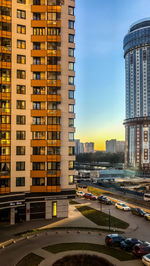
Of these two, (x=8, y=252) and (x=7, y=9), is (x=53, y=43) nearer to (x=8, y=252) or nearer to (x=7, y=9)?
(x=7, y=9)

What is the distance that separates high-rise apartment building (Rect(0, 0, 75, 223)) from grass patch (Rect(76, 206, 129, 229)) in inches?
206

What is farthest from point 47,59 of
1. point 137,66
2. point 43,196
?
point 137,66

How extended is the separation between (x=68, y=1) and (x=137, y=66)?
13069 centimetres

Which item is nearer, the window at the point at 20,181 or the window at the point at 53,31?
the window at the point at 20,181

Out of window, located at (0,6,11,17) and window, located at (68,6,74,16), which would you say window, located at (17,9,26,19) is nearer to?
window, located at (0,6,11,17)

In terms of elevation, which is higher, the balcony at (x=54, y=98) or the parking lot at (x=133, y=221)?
the balcony at (x=54, y=98)

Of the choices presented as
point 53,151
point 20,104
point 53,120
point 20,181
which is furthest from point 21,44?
point 20,181

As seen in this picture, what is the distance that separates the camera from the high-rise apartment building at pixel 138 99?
524 feet

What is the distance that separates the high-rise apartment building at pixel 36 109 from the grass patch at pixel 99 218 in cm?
524

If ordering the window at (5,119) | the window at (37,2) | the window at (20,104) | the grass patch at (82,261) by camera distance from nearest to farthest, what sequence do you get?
1. the grass patch at (82,261)
2. the window at (5,119)
3. the window at (20,104)
4. the window at (37,2)

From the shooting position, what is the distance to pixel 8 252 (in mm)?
29469

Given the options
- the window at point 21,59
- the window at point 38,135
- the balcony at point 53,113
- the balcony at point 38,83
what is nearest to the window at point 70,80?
the balcony at point 38,83

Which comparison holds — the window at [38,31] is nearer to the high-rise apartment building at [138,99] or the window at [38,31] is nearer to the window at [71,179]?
the window at [71,179]

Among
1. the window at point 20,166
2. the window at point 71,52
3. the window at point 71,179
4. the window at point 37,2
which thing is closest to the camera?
the window at point 20,166
